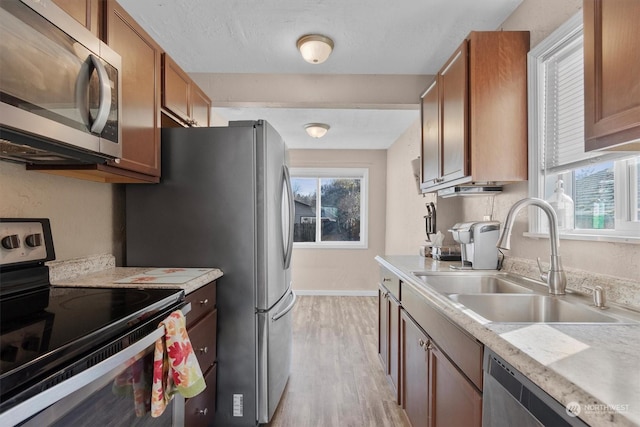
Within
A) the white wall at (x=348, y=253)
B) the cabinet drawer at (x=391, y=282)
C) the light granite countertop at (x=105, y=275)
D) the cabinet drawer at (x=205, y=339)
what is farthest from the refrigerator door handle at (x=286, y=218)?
the white wall at (x=348, y=253)

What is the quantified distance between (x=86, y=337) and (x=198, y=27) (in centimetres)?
196

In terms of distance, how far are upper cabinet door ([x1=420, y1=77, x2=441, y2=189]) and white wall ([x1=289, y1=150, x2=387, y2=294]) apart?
9.28 ft

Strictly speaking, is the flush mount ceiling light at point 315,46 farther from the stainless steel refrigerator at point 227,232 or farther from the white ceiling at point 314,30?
the stainless steel refrigerator at point 227,232

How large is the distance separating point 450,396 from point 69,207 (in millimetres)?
1902

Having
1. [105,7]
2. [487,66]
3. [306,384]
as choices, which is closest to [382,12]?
[487,66]

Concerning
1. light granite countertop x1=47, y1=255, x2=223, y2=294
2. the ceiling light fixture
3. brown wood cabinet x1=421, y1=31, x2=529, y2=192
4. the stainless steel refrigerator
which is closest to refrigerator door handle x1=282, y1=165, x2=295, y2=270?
the stainless steel refrigerator

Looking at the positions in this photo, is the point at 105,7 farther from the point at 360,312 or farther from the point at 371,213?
the point at 371,213

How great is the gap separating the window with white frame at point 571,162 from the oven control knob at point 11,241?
7.44 ft

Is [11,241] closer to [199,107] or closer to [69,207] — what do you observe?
[69,207]

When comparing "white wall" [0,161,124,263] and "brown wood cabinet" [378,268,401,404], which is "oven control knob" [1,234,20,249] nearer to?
"white wall" [0,161,124,263]

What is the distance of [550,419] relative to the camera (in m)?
0.66

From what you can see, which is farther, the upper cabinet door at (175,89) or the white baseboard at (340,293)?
the white baseboard at (340,293)

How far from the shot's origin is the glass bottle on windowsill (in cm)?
155

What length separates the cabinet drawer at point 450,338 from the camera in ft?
3.31
